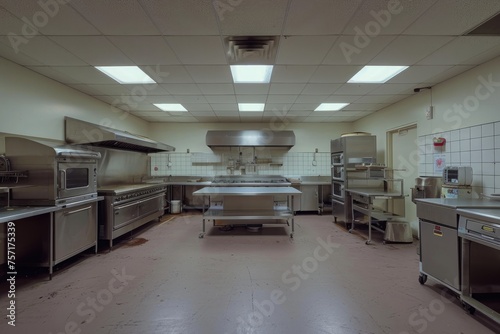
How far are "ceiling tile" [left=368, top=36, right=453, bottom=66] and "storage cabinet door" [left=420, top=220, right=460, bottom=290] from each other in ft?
6.14

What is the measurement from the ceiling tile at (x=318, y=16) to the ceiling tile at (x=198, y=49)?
77 centimetres

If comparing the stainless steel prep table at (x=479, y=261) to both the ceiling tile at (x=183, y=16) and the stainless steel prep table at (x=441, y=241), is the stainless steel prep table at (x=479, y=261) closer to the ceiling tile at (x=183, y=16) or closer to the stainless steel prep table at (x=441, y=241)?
the stainless steel prep table at (x=441, y=241)

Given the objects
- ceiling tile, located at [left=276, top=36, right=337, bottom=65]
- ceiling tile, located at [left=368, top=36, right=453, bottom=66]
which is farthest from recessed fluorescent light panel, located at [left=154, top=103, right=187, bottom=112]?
ceiling tile, located at [left=368, top=36, right=453, bottom=66]

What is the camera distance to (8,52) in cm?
243

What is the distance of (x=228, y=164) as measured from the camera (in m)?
6.20

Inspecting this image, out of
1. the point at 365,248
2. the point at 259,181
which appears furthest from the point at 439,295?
the point at 259,181

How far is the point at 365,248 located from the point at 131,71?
4288 millimetres

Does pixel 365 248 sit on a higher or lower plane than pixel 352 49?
lower

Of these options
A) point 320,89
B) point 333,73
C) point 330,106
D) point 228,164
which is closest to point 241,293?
point 333,73

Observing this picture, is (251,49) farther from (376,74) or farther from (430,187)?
(430,187)

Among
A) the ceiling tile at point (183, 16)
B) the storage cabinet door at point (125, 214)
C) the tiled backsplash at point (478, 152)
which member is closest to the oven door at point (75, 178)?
the storage cabinet door at point (125, 214)

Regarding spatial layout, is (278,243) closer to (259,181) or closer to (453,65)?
(259,181)

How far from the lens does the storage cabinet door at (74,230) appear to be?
2.46m

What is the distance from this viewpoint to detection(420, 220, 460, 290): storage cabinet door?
195cm
